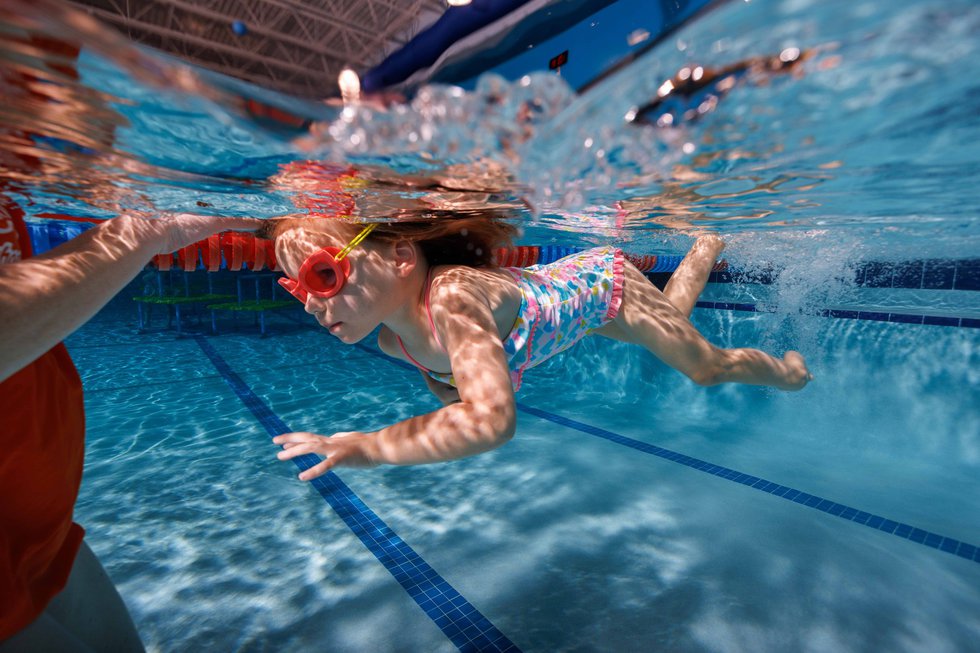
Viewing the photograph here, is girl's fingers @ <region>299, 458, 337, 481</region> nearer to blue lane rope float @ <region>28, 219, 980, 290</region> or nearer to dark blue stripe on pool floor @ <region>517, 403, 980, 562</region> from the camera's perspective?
blue lane rope float @ <region>28, 219, 980, 290</region>

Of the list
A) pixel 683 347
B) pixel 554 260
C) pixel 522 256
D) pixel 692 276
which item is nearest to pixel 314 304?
pixel 683 347

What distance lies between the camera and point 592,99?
2166 mm

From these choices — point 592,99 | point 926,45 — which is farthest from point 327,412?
point 926,45

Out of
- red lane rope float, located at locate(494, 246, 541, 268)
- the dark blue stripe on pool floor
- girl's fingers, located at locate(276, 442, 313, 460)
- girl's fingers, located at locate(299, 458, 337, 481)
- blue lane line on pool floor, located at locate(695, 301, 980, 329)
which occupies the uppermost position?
red lane rope float, located at locate(494, 246, 541, 268)

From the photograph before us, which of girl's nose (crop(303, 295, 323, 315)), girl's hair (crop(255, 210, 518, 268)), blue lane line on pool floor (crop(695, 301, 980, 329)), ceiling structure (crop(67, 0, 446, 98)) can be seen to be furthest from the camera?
ceiling structure (crop(67, 0, 446, 98))

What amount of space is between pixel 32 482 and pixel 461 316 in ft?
5.01

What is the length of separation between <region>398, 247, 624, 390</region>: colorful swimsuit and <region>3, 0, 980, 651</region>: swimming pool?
0.70 metres

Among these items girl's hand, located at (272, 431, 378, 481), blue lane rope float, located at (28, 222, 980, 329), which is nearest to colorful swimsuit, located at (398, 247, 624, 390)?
girl's hand, located at (272, 431, 378, 481)

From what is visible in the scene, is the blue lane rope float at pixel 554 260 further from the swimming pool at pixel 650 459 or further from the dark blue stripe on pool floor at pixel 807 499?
the dark blue stripe on pool floor at pixel 807 499

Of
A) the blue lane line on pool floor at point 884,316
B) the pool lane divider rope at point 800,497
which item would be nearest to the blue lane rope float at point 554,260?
the blue lane line on pool floor at point 884,316

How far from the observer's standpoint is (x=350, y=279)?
2346mm

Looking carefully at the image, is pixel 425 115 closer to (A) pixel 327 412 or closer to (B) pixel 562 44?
(B) pixel 562 44

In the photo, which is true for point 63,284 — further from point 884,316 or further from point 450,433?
point 884,316

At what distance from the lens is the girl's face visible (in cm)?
235
